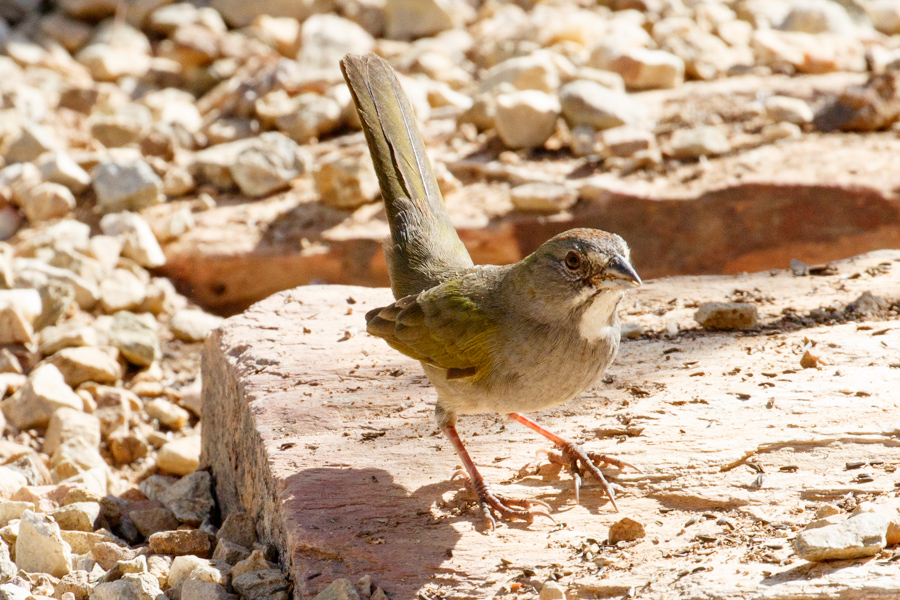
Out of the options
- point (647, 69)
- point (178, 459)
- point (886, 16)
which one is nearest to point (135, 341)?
point (178, 459)

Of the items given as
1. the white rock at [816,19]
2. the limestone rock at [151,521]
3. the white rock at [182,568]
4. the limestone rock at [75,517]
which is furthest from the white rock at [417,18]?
the white rock at [182,568]

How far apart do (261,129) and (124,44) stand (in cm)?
248

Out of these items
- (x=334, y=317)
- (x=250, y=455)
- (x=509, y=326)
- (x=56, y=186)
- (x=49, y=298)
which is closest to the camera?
(x=509, y=326)

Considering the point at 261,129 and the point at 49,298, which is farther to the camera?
the point at 261,129

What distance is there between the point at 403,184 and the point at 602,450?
153 centimetres

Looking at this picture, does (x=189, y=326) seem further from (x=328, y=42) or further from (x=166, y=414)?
(x=328, y=42)

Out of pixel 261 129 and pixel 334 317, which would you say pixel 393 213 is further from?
pixel 261 129

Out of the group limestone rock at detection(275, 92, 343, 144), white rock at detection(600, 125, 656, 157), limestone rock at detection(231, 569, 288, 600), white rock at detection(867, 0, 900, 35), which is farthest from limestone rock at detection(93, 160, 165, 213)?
white rock at detection(867, 0, 900, 35)

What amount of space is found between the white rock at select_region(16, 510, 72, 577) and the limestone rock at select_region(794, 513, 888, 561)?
2.51 m

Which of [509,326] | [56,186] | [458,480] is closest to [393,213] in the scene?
[509,326]

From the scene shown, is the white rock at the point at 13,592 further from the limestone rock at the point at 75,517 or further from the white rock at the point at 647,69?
the white rock at the point at 647,69

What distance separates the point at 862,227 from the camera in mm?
6262

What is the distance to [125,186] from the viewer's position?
265 inches

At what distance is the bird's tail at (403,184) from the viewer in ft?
13.7
